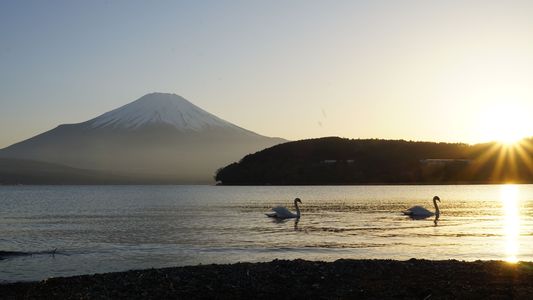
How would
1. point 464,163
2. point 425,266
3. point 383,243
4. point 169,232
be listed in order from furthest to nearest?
point 464,163 < point 169,232 < point 383,243 < point 425,266

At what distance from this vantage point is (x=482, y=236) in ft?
123

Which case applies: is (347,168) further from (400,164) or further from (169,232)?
(169,232)

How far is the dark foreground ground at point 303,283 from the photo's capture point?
57.5ft

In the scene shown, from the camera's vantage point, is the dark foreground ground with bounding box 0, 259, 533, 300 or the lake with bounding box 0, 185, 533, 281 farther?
the lake with bounding box 0, 185, 533, 281

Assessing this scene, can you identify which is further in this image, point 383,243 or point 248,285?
point 383,243

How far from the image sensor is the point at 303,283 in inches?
745

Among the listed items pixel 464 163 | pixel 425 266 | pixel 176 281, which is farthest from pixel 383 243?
pixel 464 163

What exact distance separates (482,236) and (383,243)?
7326 mm

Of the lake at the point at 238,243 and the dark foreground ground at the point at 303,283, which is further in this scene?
the lake at the point at 238,243

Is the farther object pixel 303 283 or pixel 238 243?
pixel 238 243

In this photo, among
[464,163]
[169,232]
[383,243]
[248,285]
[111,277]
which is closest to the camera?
[248,285]

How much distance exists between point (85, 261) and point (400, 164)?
175 meters

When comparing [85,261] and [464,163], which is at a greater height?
[464,163]

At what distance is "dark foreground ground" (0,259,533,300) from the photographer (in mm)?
17516
